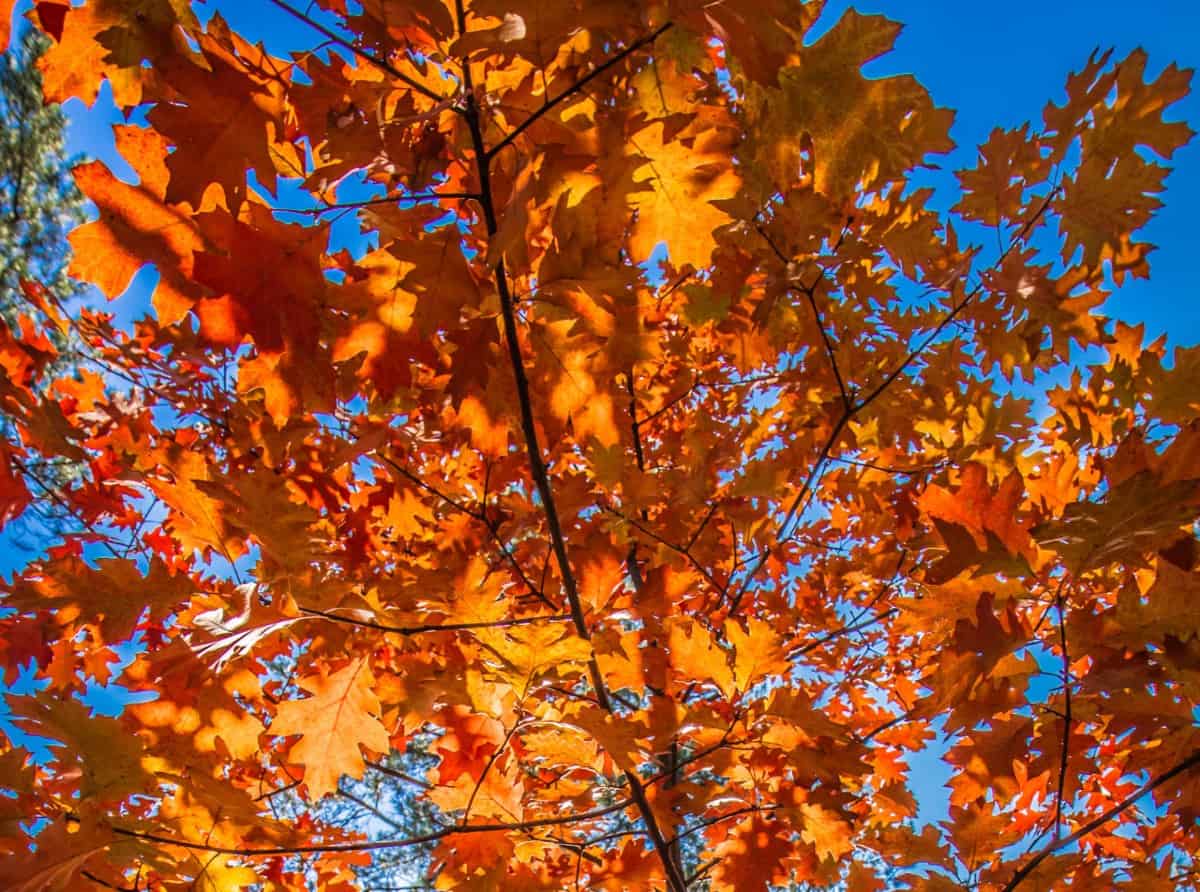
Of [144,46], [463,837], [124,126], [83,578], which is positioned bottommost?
[463,837]


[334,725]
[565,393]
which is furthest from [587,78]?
[334,725]

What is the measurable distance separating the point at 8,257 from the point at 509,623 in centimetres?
1327

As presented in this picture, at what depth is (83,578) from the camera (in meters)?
1.29

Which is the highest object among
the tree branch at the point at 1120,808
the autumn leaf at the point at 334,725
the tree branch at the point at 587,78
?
the tree branch at the point at 587,78

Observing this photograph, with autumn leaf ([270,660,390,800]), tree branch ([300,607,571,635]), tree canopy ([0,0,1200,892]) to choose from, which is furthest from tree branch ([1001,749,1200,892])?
autumn leaf ([270,660,390,800])

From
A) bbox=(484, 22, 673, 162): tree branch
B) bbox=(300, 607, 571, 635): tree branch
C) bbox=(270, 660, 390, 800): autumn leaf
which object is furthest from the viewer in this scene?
bbox=(270, 660, 390, 800): autumn leaf

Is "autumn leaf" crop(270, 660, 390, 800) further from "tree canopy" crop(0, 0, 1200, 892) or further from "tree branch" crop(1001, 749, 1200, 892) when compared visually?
"tree branch" crop(1001, 749, 1200, 892)

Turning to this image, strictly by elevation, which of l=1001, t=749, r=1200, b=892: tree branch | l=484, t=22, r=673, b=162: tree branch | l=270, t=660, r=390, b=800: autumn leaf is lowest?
l=1001, t=749, r=1200, b=892: tree branch

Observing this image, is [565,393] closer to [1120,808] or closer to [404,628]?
[404,628]

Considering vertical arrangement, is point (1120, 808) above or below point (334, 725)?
below

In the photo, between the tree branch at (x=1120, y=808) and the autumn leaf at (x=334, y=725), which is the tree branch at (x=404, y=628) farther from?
the tree branch at (x=1120, y=808)

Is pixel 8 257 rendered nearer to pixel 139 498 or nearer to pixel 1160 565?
pixel 139 498

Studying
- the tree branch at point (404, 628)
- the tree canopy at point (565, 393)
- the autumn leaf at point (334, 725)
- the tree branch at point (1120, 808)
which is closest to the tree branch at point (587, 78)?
the tree canopy at point (565, 393)

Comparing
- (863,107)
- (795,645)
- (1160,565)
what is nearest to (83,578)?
(863,107)
